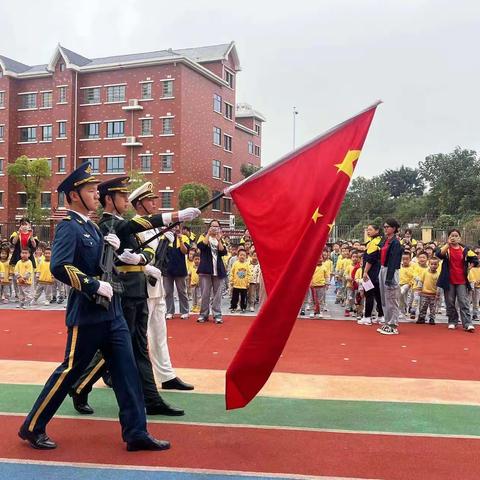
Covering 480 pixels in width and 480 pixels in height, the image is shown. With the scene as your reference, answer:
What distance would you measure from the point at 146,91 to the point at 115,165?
624 cm

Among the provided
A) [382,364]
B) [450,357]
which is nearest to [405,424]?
[382,364]

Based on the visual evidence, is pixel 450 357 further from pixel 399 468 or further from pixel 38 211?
pixel 38 211

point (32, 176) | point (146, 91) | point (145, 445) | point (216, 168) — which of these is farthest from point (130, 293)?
point (216, 168)

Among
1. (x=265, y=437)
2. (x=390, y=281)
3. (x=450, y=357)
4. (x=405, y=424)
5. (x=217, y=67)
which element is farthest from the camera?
(x=217, y=67)

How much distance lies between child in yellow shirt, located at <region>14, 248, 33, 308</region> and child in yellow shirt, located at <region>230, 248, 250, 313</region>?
4585 mm

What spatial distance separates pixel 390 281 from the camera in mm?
9453

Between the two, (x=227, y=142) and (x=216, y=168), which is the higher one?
(x=227, y=142)

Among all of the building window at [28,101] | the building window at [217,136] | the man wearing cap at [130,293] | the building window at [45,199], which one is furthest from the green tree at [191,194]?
the man wearing cap at [130,293]

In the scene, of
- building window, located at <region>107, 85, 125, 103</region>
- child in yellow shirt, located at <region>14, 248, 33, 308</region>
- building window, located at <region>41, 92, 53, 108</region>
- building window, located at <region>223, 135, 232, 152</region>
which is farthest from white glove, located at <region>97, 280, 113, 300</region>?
building window, located at <region>223, 135, 232, 152</region>

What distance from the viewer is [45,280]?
43.5 feet

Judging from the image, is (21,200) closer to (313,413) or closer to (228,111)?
(228,111)

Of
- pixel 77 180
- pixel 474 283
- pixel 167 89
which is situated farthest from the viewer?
pixel 167 89

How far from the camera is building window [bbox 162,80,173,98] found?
41.4m

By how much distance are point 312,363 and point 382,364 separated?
88 centimetres
